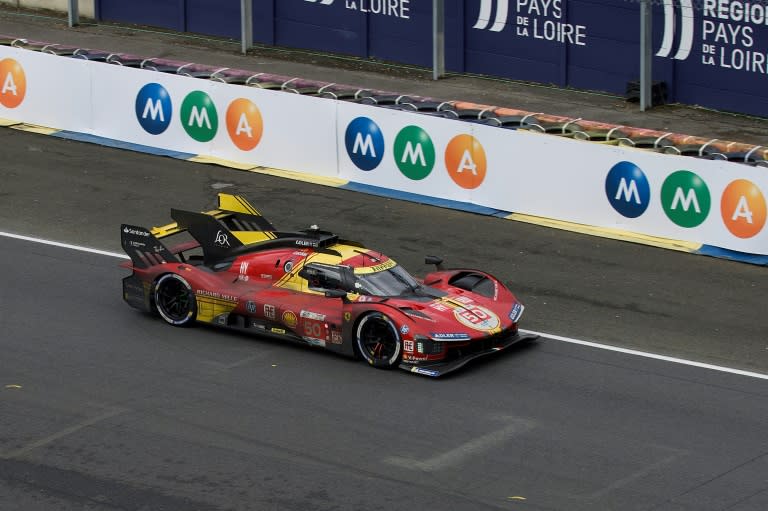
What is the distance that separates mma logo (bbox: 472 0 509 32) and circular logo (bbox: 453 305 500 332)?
49.7ft

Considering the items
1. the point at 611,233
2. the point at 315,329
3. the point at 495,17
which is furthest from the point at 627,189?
the point at 495,17

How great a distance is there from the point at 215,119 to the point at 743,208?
9.77m

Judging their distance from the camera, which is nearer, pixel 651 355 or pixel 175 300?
pixel 651 355

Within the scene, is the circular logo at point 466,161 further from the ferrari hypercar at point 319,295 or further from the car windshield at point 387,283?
the car windshield at point 387,283

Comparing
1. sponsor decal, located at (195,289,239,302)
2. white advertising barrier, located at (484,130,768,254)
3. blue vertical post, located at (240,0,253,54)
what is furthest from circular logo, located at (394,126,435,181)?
blue vertical post, located at (240,0,253,54)

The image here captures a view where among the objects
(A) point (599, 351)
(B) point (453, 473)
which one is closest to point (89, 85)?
→ (A) point (599, 351)

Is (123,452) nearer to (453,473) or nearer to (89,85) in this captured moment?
(453,473)

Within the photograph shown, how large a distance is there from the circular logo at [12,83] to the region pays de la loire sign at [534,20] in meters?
9.89

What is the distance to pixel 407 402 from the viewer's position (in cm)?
1592

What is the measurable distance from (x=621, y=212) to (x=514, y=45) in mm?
9892

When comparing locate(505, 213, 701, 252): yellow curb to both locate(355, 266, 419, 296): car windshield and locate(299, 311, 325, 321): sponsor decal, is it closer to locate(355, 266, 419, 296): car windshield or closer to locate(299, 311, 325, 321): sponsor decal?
locate(355, 266, 419, 296): car windshield

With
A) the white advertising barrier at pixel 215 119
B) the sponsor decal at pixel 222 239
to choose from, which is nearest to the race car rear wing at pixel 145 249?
the sponsor decal at pixel 222 239

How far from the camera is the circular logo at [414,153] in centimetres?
Answer: 2391

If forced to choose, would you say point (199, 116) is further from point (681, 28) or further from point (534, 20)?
point (681, 28)
